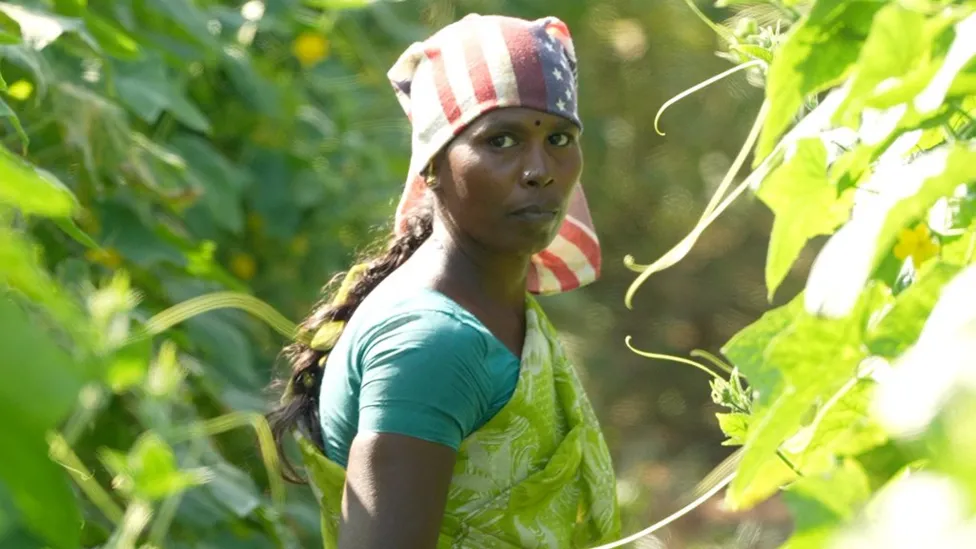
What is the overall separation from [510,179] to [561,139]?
102 mm

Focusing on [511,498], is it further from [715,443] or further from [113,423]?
[715,443]

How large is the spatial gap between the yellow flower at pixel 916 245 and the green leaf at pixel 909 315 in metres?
0.12

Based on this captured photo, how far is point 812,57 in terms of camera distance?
2.84 ft

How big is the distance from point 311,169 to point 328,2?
1034 mm

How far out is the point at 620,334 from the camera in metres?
6.80

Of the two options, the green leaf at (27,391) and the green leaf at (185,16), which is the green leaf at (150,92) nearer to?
the green leaf at (185,16)

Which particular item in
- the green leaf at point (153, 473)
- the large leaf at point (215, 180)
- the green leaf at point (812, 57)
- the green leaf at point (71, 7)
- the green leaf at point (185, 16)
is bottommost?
the large leaf at point (215, 180)

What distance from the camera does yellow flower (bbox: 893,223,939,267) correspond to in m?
0.91

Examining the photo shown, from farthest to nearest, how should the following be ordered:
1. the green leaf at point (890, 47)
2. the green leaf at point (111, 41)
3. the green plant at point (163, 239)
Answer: the green leaf at point (111, 41) < the green leaf at point (890, 47) < the green plant at point (163, 239)

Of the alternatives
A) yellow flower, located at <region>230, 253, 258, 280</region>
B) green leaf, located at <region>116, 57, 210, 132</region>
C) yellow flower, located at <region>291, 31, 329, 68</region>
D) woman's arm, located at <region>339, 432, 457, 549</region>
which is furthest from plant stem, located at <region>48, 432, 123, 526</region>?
yellow flower, located at <region>291, 31, 329, 68</region>

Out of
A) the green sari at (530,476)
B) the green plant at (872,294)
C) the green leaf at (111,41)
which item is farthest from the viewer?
the green leaf at (111,41)

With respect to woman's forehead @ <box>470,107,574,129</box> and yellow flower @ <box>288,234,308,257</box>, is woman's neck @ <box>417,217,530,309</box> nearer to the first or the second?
woman's forehead @ <box>470,107,574,129</box>

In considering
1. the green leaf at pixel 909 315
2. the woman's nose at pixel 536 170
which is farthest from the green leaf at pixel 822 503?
the woman's nose at pixel 536 170

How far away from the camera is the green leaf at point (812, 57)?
0.84 meters
